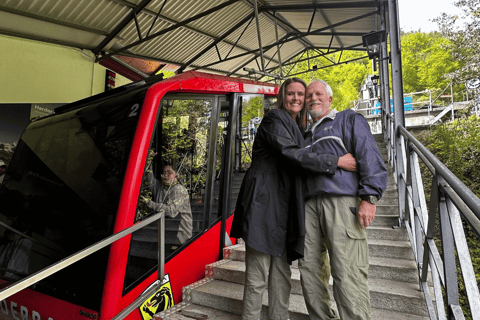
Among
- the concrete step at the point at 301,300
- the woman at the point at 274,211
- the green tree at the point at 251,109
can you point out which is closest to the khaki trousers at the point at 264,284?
the woman at the point at 274,211

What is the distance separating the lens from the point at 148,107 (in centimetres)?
Result: 261

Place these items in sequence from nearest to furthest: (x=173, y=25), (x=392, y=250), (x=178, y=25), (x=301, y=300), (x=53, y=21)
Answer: (x=301, y=300)
(x=392, y=250)
(x=53, y=21)
(x=178, y=25)
(x=173, y=25)

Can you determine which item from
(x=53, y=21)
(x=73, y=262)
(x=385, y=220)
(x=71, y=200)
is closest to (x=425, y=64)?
(x=385, y=220)

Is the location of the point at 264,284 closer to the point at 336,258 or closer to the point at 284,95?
the point at 336,258

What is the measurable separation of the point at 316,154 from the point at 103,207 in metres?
1.67

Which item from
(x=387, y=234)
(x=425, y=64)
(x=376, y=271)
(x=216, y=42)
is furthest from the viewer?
(x=425, y=64)

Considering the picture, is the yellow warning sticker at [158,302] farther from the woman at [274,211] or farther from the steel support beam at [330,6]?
the steel support beam at [330,6]

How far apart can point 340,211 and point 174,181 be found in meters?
1.56

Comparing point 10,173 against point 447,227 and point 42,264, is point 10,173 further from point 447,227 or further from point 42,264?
point 447,227

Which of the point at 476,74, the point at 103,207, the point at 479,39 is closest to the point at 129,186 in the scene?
the point at 103,207

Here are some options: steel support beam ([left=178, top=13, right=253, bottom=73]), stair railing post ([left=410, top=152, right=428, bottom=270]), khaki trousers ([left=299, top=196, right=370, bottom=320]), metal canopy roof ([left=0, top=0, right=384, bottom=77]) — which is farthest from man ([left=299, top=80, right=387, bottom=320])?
steel support beam ([left=178, top=13, right=253, bottom=73])

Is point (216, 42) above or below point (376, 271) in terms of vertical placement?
above

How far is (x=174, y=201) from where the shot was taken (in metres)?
2.85

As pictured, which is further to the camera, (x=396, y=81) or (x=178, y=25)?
(x=178, y=25)
